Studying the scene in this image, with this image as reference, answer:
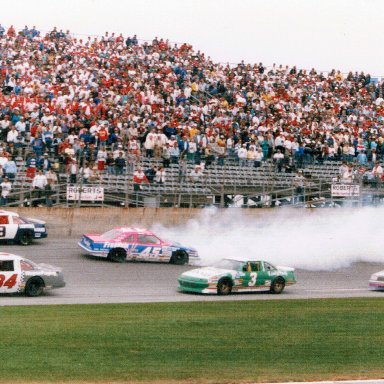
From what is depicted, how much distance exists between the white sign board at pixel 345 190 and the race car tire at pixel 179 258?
379 inches

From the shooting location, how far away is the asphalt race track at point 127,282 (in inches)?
945

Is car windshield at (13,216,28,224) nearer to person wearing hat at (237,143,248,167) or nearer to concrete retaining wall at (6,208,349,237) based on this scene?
concrete retaining wall at (6,208,349,237)

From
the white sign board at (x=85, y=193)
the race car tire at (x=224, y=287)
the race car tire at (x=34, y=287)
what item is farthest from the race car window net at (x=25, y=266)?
the white sign board at (x=85, y=193)

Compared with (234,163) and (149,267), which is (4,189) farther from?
(234,163)

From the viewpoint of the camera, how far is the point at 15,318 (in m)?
19.3

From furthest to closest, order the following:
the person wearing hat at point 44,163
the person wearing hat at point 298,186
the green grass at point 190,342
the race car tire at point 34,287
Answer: the person wearing hat at point 298,186
the person wearing hat at point 44,163
the race car tire at point 34,287
the green grass at point 190,342

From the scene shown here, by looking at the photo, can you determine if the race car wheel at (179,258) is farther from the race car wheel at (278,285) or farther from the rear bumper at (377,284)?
the rear bumper at (377,284)

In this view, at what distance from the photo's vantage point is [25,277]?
23.3m

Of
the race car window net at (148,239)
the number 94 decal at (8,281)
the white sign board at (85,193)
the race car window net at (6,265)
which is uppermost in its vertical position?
the white sign board at (85,193)

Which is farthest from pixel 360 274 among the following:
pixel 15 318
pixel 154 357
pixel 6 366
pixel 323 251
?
pixel 6 366

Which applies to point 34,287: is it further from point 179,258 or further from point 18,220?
point 179,258

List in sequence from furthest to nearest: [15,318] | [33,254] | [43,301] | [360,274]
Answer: [360,274], [33,254], [43,301], [15,318]

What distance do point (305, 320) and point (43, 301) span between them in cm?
637

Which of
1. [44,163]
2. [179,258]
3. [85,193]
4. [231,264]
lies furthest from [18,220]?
[231,264]
